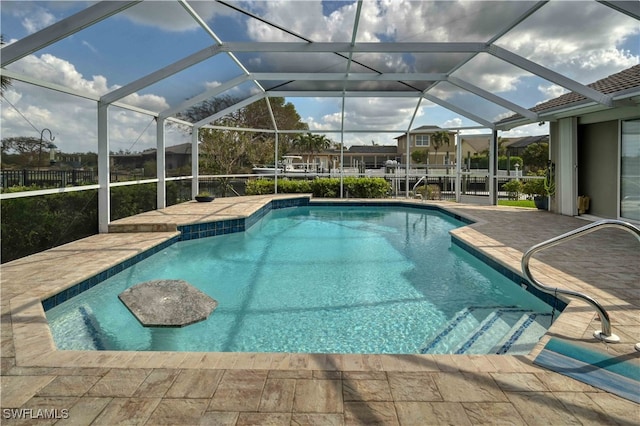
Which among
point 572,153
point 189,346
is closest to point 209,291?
point 189,346

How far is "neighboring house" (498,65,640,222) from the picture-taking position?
26.9ft

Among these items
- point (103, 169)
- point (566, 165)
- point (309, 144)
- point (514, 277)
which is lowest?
point (514, 277)

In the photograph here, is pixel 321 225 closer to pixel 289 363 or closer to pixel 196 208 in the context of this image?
pixel 196 208

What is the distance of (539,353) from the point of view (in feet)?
9.50

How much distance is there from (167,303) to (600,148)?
32.8 ft

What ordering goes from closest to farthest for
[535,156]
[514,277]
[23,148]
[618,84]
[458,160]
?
[514,277] → [23,148] → [618,84] → [458,160] → [535,156]

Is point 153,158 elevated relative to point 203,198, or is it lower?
elevated

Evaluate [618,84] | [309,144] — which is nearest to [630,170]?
[618,84]

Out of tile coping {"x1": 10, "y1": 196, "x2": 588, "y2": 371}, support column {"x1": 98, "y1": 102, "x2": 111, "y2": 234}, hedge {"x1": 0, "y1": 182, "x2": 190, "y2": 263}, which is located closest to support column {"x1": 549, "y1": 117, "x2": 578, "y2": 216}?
tile coping {"x1": 10, "y1": 196, "x2": 588, "y2": 371}

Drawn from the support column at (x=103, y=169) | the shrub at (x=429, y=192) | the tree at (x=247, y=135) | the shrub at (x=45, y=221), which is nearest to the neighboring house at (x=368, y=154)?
the tree at (x=247, y=135)

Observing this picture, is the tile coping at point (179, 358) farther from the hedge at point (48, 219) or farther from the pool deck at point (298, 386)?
the hedge at point (48, 219)

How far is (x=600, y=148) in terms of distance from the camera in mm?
9438

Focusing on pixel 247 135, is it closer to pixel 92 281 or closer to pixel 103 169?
pixel 103 169

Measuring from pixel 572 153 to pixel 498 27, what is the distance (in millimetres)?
4756
